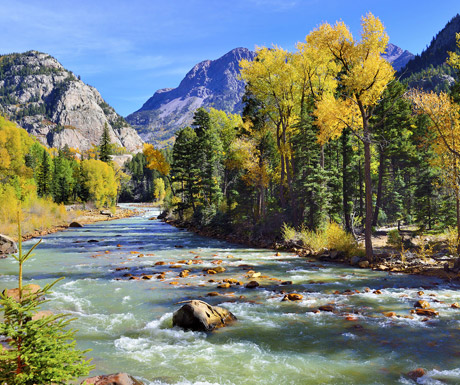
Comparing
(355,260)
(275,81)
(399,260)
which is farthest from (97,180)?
(399,260)

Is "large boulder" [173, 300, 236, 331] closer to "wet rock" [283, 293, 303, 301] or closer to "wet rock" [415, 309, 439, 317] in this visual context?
"wet rock" [283, 293, 303, 301]

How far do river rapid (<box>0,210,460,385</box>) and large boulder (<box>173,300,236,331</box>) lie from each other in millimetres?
290

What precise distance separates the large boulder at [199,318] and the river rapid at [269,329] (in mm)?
290

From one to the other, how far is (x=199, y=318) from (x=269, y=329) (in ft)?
6.80

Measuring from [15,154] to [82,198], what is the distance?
40.6 m

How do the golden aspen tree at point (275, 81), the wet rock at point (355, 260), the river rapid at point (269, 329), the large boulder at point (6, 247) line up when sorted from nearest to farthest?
1. the river rapid at point (269, 329)
2. the wet rock at point (355, 260)
3. the large boulder at point (6, 247)
4. the golden aspen tree at point (275, 81)

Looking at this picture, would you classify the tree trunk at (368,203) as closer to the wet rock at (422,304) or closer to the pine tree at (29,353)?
the wet rock at (422,304)

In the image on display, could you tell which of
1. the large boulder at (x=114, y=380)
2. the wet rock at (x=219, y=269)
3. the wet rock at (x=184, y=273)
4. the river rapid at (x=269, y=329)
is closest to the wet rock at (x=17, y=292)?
the river rapid at (x=269, y=329)

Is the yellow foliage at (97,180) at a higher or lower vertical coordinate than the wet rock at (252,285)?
higher

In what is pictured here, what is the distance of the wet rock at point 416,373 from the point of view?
661 centimetres

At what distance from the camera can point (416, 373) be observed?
671cm

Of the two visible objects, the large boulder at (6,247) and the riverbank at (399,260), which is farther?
the large boulder at (6,247)

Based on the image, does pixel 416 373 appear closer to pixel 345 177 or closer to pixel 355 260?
pixel 355 260

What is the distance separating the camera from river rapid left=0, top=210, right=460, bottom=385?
7.00 m
